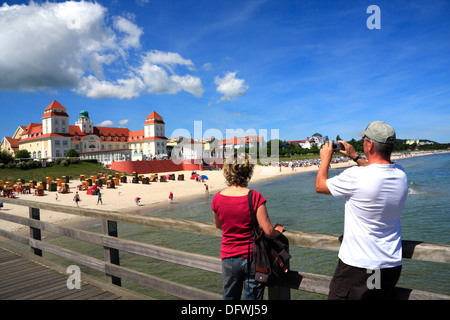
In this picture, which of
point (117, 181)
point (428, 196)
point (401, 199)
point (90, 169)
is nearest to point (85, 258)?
point (401, 199)

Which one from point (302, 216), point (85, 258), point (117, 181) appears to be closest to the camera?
point (85, 258)

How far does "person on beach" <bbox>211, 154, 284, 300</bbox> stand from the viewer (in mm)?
2494

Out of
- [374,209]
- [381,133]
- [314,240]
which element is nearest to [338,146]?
[381,133]

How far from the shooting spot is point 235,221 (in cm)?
252

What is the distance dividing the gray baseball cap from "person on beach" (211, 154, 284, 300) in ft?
3.15

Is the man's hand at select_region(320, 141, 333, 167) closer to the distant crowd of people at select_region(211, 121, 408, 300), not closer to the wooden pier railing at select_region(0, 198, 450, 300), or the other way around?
the distant crowd of people at select_region(211, 121, 408, 300)

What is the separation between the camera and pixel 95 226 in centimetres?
1967

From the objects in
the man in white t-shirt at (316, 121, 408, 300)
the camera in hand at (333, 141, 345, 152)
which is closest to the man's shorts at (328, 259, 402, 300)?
the man in white t-shirt at (316, 121, 408, 300)

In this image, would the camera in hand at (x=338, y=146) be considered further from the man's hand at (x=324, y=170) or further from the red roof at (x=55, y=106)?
the red roof at (x=55, y=106)

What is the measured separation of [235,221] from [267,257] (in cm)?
38

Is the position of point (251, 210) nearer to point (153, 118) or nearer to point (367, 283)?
point (367, 283)
